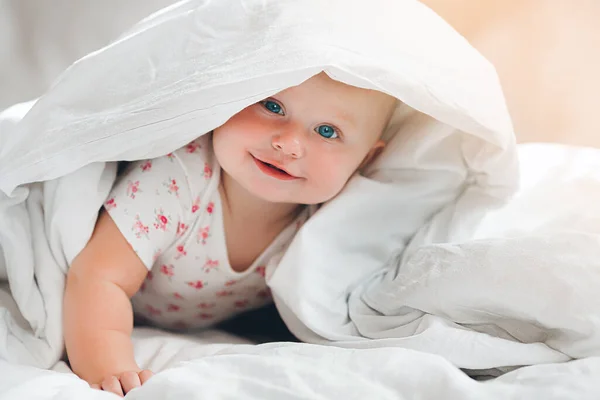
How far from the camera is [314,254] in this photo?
93 centimetres

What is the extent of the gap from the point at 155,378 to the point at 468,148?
1.74ft

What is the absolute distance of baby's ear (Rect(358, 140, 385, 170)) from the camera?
1004 mm

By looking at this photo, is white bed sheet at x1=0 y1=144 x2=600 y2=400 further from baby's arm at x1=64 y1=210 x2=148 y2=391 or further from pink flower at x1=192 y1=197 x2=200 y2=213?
pink flower at x1=192 y1=197 x2=200 y2=213

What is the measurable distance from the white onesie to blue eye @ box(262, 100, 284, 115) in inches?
5.0

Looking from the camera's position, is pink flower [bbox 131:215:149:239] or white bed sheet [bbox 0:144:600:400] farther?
pink flower [bbox 131:215:149:239]

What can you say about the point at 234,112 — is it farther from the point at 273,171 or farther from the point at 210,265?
the point at 210,265

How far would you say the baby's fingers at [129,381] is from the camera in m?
0.76

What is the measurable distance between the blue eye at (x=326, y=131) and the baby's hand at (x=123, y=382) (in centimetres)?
33

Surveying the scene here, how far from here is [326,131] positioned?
0.88 m

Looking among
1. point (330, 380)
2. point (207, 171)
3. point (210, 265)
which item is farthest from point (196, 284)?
point (330, 380)

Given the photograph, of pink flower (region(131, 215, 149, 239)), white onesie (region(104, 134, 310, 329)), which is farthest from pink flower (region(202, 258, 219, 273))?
pink flower (region(131, 215, 149, 239))

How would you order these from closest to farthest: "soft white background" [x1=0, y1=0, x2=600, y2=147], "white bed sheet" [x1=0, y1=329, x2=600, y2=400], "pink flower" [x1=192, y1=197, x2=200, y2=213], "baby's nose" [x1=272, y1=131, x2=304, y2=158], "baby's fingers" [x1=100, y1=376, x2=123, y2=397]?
"white bed sheet" [x1=0, y1=329, x2=600, y2=400]
"baby's fingers" [x1=100, y1=376, x2=123, y2=397]
"baby's nose" [x1=272, y1=131, x2=304, y2=158]
"pink flower" [x1=192, y1=197, x2=200, y2=213]
"soft white background" [x1=0, y1=0, x2=600, y2=147]

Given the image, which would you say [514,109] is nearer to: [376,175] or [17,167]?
[376,175]

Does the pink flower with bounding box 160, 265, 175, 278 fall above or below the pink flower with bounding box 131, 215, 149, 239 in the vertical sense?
below
